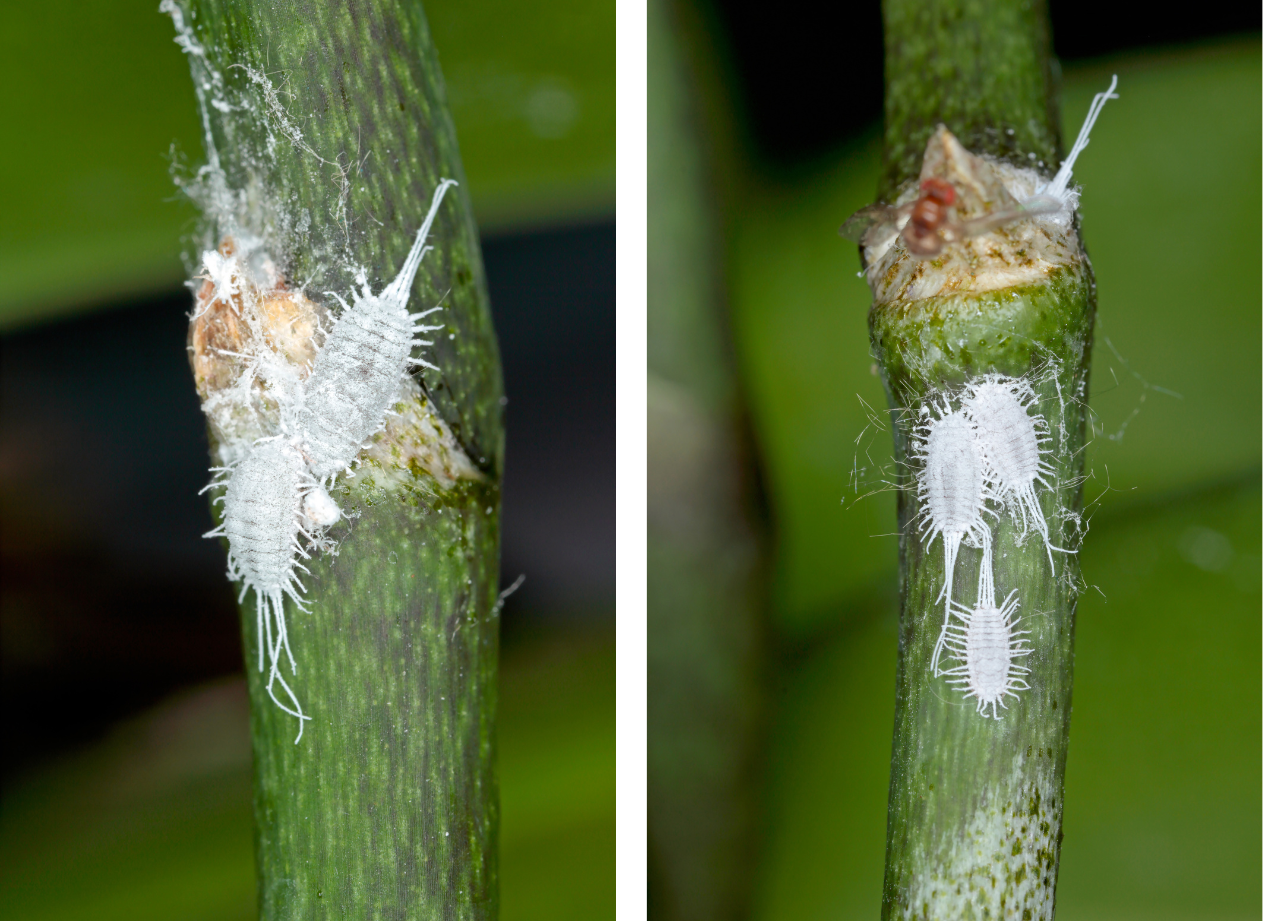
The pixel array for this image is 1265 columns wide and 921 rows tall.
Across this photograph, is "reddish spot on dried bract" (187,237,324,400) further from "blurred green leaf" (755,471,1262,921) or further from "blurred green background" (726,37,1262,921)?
"blurred green leaf" (755,471,1262,921)

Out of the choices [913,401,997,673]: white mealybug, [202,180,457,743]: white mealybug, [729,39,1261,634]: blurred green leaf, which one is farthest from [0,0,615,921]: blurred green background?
[913,401,997,673]: white mealybug

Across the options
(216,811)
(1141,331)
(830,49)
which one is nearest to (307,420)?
(216,811)

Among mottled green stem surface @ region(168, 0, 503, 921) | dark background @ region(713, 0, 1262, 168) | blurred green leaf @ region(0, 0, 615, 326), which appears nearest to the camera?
mottled green stem surface @ region(168, 0, 503, 921)

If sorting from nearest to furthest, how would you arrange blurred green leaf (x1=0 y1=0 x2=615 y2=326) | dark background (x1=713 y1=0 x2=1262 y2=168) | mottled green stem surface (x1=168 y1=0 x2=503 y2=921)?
mottled green stem surface (x1=168 y1=0 x2=503 y2=921) → blurred green leaf (x1=0 y1=0 x2=615 y2=326) → dark background (x1=713 y1=0 x2=1262 y2=168)

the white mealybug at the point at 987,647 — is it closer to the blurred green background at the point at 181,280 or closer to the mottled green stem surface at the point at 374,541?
the mottled green stem surface at the point at 374,541

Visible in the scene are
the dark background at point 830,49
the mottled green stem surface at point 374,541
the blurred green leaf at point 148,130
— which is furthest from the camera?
the dark background at point 830,49

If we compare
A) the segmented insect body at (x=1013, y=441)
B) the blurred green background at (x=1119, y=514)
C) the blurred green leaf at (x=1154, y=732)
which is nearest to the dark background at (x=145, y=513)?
the blurred green background at (x=1119, y=514)
